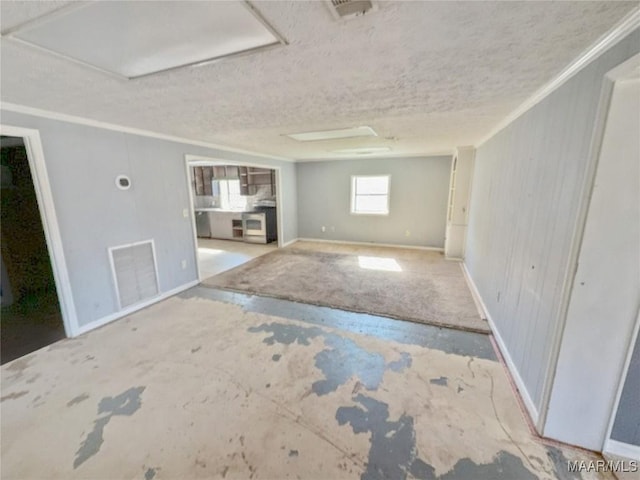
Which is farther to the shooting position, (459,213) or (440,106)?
(459,213)

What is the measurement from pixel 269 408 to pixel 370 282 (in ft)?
8.61

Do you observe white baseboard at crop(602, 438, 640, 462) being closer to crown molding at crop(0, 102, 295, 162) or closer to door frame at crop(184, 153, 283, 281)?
door frame at crop(184, 153, 283, 281)

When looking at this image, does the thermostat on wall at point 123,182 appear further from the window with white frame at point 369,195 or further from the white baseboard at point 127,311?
the window with white frame at point 369,195

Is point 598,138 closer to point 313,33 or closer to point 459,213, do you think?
point 313,33

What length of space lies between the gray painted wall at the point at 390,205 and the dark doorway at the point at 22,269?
5173 millimetres

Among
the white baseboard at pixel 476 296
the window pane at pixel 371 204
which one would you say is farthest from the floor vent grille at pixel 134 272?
the window pane at pixel 371 204

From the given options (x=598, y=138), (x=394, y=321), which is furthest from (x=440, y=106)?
(x=394, y=321)

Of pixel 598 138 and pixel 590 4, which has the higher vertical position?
pixel 590 4

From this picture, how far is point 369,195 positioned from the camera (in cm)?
646

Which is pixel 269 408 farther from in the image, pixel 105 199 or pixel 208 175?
pixel 208 175

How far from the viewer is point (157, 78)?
5.39 ft

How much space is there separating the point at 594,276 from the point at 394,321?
73.6 inches

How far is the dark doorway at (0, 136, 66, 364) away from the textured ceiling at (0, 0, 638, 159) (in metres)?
0.87

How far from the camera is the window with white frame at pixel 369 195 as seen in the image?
20.7 feet
